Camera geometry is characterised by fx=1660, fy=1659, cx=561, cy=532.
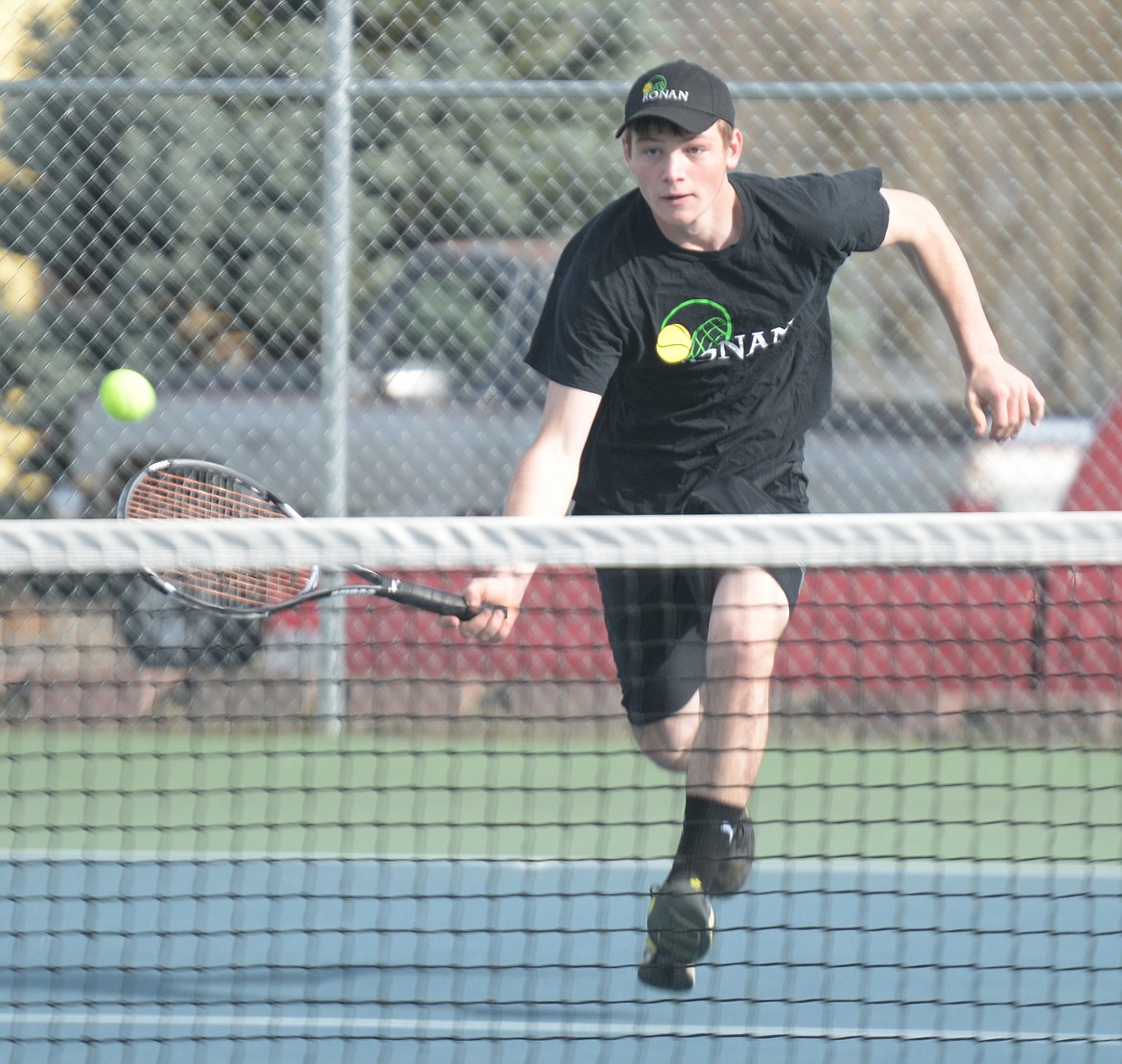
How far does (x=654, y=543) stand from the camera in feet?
8.45

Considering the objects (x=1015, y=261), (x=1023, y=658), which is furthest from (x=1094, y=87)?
(x=1015, y=261)

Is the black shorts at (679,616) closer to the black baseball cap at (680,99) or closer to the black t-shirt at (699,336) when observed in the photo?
the black t-shirt at (699,336)

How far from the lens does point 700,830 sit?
2.99 m

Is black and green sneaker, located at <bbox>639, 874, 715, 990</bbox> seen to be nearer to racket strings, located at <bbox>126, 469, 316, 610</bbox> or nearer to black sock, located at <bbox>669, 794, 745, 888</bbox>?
black sock, located at <bbox>669, 794, 745, 888</bbox>

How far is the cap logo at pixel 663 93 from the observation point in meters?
2.94

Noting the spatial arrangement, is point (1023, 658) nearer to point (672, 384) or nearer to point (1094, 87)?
point (1094, 87)

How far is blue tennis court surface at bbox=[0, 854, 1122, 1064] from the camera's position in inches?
121

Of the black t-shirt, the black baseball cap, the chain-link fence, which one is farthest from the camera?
the chain-link fence

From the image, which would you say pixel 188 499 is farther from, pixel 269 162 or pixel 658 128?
pixel 269 162

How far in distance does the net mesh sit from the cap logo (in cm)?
83

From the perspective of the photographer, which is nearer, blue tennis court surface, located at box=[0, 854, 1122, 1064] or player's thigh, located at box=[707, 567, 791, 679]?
player's thigh, located at box=[707, 567, 791, 679]

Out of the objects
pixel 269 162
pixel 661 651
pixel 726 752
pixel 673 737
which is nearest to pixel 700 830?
pixel 726 752

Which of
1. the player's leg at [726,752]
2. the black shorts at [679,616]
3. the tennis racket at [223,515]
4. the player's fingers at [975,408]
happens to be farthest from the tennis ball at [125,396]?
the player's fingers at [975,408]

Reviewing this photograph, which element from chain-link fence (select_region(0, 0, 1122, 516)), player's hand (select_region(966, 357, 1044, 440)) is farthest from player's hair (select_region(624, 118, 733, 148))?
chain-link fence (select_region(0, 0, 1122, 516))
